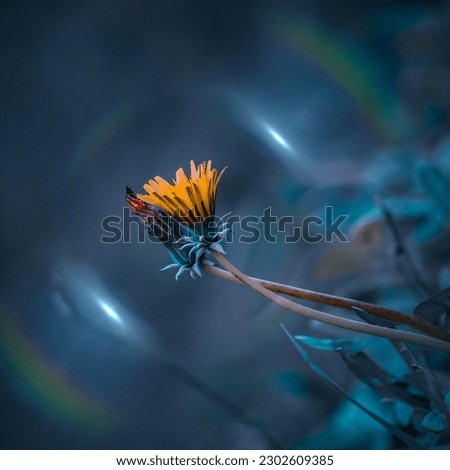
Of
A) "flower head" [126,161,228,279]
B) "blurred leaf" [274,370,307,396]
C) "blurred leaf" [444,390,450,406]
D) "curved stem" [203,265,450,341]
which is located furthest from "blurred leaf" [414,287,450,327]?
"flower head" [126,161,228,279]

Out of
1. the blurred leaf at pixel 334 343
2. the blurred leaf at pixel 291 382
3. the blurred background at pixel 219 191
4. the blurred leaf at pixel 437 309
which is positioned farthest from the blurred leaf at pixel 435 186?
the blurred leaf at pixel 291 382

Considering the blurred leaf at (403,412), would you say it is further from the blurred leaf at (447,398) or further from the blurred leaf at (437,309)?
the blurred leaf at (437,309)

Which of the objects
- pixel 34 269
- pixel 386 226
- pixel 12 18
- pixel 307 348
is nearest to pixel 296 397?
pixel 307 348

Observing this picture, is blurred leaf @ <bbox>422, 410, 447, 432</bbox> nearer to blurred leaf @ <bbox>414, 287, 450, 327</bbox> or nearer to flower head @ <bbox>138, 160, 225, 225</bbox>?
blurred leaf @ <bbox>414, 287, 450, 327</bbox>

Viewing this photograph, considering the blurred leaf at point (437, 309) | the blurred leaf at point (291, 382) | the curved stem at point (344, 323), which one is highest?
the blurred leaf at point (437, 309)

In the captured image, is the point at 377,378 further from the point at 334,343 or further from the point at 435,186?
the point at 435,186

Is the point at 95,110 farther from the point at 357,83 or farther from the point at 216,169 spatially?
the point at 357,83
